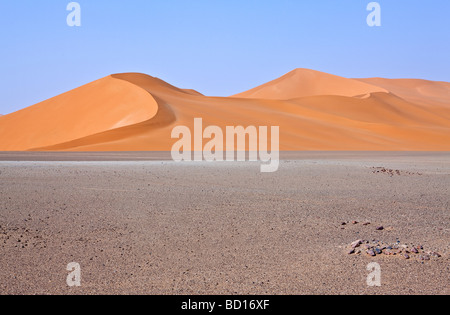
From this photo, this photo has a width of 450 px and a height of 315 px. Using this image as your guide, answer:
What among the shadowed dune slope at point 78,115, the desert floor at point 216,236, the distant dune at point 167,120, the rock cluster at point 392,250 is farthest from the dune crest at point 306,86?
the rock cluster at point 392,250

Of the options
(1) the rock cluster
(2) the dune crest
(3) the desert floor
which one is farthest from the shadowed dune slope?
(2) the dune crest

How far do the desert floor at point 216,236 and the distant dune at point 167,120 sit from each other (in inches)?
1118

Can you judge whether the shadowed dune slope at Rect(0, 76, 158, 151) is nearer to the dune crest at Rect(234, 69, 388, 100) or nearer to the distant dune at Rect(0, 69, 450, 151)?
the distant dune at Rect(0, 69, 450, 151)

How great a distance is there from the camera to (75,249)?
7059 mm

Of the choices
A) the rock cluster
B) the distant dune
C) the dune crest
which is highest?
the dune crest

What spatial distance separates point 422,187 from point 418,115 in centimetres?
7296

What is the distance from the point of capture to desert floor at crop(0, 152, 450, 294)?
18.4ft

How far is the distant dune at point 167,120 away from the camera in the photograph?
47344mm

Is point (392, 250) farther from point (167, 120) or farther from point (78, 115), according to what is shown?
point (78, 115)

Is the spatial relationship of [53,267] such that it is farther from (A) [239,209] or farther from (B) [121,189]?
(B) [121,189]

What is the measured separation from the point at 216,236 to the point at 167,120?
143ft

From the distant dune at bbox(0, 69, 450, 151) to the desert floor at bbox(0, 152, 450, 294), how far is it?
28.4 metres
